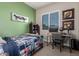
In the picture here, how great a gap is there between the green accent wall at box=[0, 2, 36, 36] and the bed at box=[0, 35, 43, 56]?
0.12m

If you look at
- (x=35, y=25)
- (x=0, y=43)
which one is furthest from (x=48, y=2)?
(x=0, y=43)

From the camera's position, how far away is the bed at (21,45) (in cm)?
155

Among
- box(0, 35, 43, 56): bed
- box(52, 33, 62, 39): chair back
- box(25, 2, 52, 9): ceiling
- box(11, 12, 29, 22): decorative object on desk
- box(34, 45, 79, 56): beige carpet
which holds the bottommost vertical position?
box(34, 45, 79, 56): beige carpet

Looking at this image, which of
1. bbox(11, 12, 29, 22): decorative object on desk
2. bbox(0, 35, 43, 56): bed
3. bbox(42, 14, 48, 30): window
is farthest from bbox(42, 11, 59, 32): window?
bbox(11, 12, 29, 22): decorative object on desk

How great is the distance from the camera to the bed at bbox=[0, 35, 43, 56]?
1551 millimetres

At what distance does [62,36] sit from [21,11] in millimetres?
911

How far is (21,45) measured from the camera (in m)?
1.63

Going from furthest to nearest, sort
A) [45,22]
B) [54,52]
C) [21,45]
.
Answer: [45,22] < [54,52] < [21,45]

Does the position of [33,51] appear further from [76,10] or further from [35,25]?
[76,10]

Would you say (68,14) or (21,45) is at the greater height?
(68,14)

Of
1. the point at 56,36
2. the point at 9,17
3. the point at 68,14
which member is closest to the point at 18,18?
the point at 9,17

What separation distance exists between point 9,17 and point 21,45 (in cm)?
55

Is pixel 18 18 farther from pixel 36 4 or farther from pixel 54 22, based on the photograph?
pixel 54 22

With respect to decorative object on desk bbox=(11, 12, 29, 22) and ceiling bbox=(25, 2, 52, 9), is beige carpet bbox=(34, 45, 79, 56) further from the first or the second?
ceiling bbox=(25, 2, 52, 9)
